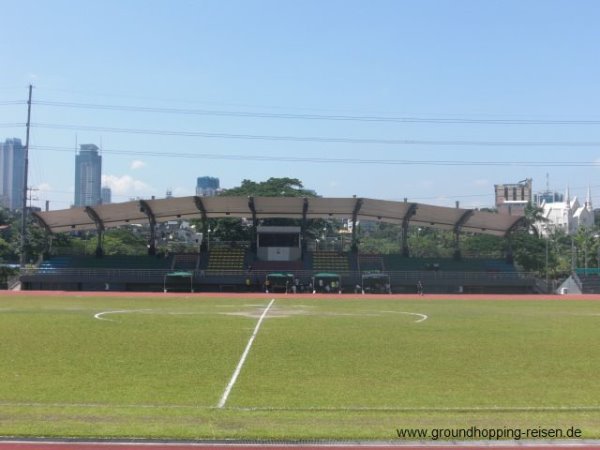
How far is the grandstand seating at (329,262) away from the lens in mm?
70875

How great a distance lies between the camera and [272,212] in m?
71.5

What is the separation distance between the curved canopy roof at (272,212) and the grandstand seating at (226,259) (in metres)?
4.27

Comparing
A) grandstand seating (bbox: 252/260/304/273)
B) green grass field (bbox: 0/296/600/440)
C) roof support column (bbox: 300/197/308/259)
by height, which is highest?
roof support column (bbox: 300/197/308/259)

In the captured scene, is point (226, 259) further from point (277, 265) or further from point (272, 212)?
point (272, 212)

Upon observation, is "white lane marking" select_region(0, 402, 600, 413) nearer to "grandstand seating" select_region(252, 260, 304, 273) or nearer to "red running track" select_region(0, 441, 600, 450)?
"red running track" select_region(0, 441, 600, 450)

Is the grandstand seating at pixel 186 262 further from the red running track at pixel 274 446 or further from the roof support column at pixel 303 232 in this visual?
the red running track at pixel 274 446

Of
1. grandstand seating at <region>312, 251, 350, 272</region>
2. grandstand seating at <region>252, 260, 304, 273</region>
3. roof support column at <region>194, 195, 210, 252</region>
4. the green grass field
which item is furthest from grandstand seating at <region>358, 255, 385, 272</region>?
the green grass field

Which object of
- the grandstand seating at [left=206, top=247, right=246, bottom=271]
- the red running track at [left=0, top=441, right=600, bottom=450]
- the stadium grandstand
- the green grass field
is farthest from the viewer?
the grandstand seating at [left=206, top=247, right=246, bottom=271]

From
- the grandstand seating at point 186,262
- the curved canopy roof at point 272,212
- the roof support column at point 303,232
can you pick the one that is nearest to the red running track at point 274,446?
the curved canopy roof at point 272,212

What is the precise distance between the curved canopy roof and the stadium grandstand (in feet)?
0.35

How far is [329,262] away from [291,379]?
57718 millimetres

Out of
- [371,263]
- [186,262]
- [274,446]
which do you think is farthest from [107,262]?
[274,446]

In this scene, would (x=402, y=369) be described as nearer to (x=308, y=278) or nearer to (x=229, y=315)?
(x=229, y=315)

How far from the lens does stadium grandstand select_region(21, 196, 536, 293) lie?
64.4 m
